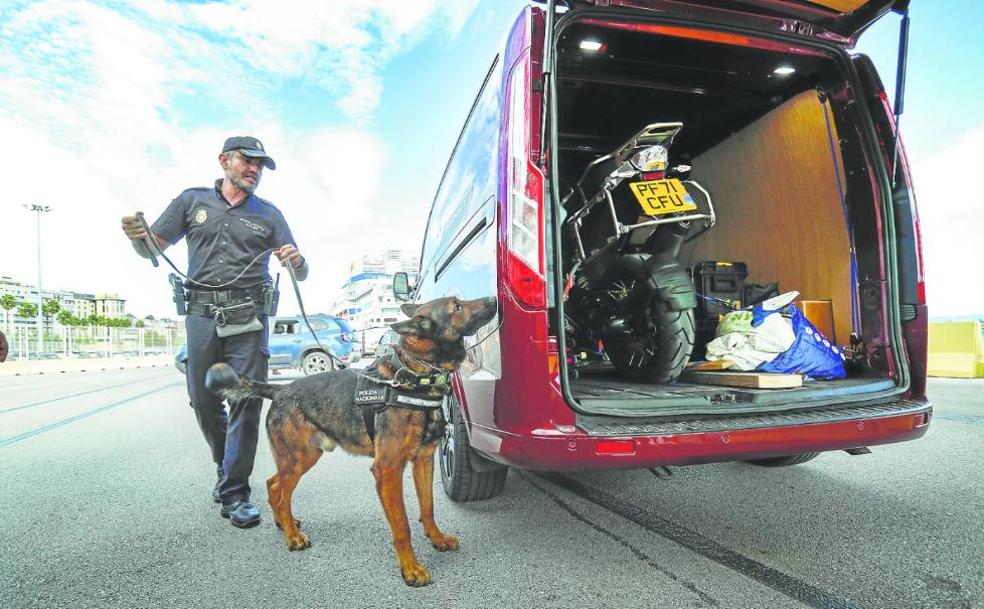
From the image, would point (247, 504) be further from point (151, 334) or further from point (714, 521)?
point (151, 334)

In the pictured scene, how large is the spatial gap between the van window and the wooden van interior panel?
6.50 ft

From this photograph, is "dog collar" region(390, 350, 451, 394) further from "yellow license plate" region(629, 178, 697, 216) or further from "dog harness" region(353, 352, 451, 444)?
"yellow license plate" region(629, 178, 697, 216)

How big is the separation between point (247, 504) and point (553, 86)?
259cm

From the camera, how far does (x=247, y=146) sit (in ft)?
9.53

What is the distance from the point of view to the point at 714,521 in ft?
7.98

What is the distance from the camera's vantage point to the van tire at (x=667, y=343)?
2.72 meters

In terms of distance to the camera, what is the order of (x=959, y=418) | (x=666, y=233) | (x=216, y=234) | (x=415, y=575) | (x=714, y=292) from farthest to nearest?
(x=959, y=418) < (x=714, y=292) < (x=666, y=233) < (x=216, y=234) < (x=415, y=575)

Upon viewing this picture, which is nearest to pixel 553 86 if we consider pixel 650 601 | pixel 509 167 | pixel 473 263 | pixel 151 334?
pixel 509 167

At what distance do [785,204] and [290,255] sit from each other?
3.28 m

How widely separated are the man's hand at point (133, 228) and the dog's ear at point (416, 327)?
1.71m

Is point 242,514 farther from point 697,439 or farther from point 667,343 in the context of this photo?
point 667,343

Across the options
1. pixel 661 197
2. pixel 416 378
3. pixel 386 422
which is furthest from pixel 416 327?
pixel 661 197

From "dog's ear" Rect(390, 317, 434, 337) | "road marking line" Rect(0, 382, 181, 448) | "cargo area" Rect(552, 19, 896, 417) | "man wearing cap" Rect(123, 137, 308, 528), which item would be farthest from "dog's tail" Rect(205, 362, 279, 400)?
"road marking line" Rect(0, 382, 181, 448)

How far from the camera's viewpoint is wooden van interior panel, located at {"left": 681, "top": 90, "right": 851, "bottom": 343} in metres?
2.93
